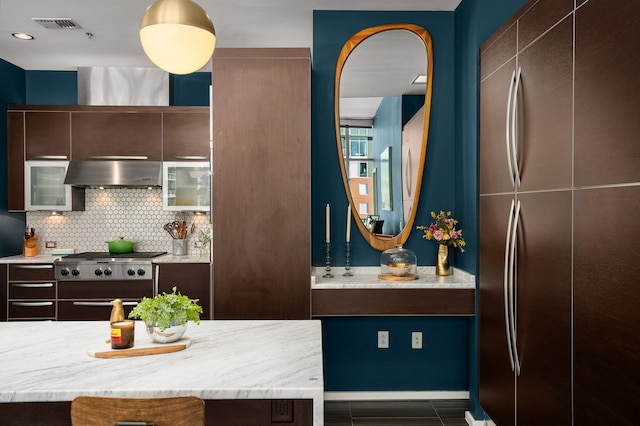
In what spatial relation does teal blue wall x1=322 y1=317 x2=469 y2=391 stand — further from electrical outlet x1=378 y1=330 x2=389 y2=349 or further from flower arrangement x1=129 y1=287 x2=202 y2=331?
flower arrangement x1=129 y1=287 x2=202 y2=331

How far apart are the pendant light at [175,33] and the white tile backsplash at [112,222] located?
3099 mm

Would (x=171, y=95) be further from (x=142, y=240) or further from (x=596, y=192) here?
(x=596, y=192)

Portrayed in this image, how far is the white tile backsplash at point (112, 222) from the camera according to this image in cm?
486

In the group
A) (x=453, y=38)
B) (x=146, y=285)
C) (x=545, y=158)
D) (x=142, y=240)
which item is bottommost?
(x=146, y=285)

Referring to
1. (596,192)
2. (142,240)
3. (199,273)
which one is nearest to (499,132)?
(596,192)

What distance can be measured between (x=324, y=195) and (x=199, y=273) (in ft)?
3.96

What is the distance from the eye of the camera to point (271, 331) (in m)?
2.14

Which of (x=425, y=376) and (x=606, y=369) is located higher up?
(x=606, y=369)

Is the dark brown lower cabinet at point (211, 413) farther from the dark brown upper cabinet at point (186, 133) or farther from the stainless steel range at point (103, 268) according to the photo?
the dark brown upper cabinet at point (186, 133)

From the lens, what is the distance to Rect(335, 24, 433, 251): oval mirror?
12.0 feet

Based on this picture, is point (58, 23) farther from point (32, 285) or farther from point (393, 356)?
point (393, 356)

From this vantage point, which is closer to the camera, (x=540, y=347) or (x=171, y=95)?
(x=540, y=347)

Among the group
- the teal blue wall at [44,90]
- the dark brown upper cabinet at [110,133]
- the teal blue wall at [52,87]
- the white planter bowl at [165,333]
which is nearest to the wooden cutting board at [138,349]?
the white planter bowl at [165,333]

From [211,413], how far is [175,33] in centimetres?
130
